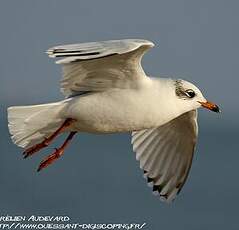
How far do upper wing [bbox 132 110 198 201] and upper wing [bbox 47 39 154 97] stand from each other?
4.31 ft

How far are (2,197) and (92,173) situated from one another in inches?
357

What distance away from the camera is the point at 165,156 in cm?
1027

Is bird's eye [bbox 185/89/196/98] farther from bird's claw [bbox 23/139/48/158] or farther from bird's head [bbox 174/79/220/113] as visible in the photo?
bird's claw [bbox 23/139/48/158]

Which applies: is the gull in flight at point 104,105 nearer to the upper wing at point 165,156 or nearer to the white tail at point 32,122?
the white tail at point 32,122

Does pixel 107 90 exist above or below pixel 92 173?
above

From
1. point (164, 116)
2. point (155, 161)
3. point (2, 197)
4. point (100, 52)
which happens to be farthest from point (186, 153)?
point (2, 197)

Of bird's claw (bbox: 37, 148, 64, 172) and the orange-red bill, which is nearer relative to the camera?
bird's claw (bbox: 37, 148, 64, 172)

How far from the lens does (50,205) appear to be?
2319 centimetres

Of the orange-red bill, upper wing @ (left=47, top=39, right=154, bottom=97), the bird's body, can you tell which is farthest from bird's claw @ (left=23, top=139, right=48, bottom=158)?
the orange-red bill

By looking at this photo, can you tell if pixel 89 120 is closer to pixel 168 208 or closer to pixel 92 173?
pixel 168 208

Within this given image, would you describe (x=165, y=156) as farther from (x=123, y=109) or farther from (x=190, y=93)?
(x=123, y=109)

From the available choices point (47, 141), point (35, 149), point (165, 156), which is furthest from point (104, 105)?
point (165, 156)

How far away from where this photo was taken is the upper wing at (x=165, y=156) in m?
10.1

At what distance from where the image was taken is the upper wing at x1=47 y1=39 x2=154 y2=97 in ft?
26.2
